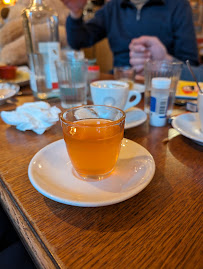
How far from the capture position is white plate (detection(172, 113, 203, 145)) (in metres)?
0.48

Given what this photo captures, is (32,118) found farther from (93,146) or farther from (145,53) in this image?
(145,53)

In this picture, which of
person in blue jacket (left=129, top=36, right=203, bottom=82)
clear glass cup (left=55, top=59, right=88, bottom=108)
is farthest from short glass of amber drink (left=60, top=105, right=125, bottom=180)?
person in blue jacket (left=129, top=36, right=203, bottom=82)

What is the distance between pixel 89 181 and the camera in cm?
34

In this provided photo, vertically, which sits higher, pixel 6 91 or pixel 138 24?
pixel 138 24

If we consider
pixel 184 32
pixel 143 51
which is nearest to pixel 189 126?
pixel 143 51

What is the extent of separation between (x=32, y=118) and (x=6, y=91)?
0.34 m

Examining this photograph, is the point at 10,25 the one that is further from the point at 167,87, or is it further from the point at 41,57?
the point at 167,87

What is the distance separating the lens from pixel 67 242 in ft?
0.85

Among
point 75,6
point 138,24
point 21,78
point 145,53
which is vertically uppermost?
point 75,6

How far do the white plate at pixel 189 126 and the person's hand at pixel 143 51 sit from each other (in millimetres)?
527

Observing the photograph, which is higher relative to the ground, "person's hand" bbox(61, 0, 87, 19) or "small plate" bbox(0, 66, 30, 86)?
"person's hand" bbox(61, 0, 87, 19)

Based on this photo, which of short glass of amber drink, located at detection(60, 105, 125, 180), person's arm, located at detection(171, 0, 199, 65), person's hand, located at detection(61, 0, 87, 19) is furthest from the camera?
person's arm, located at detection(171, 0, 199, 65)

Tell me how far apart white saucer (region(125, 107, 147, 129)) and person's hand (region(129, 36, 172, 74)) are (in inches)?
17.5

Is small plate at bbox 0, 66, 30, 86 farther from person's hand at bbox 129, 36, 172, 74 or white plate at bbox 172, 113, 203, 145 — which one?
white plate at bbox 172, 113, 203, 145
